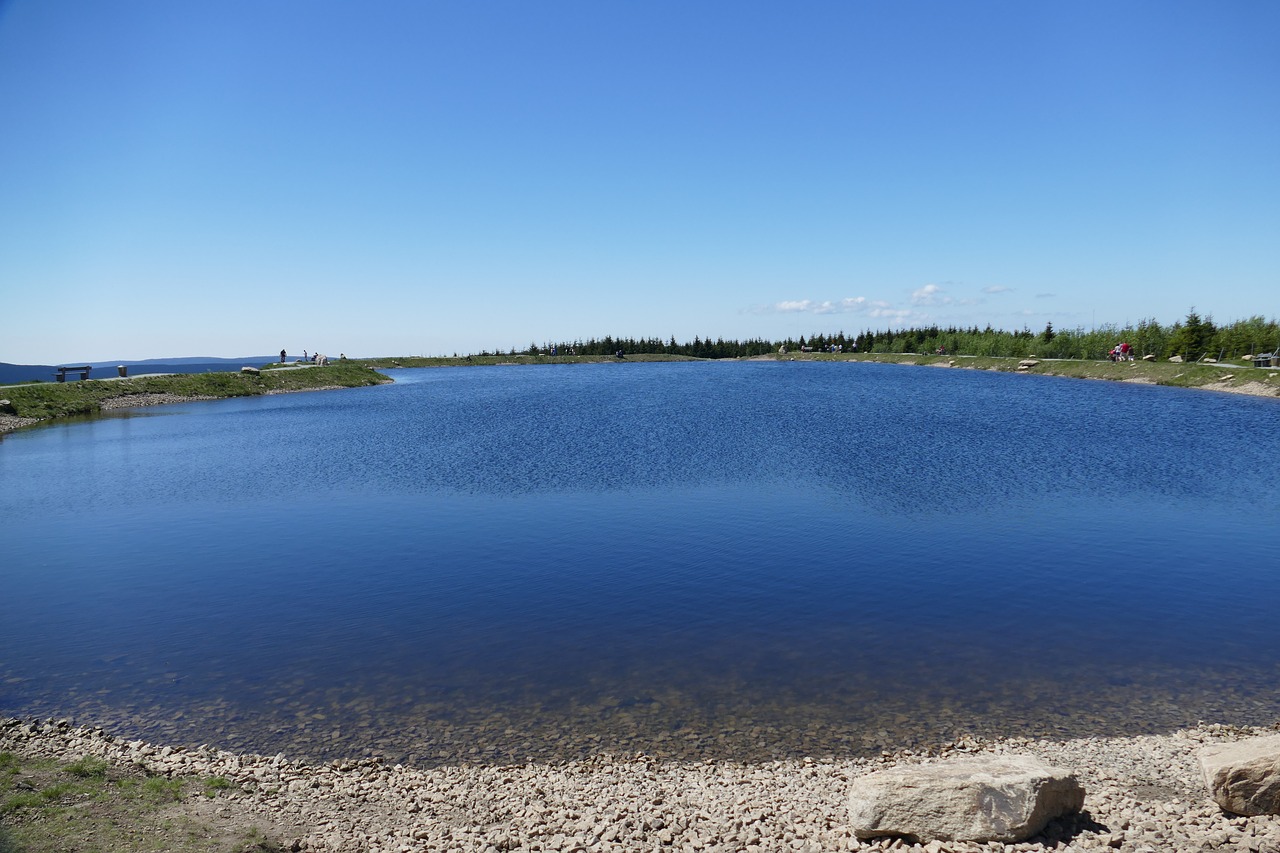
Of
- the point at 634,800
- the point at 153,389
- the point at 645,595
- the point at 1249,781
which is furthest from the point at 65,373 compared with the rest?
the point at 1249,781

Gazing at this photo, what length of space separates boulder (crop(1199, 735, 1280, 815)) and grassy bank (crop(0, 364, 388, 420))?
84731 mm

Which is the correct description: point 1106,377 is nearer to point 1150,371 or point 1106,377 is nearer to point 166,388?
point 1150,371

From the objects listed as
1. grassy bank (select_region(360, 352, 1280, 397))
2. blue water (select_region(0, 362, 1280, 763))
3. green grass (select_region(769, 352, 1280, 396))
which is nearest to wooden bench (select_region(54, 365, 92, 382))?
blue water (select_region(0, 362, 1280, 763))

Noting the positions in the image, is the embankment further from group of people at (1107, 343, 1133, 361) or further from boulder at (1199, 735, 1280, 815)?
group of people at (1107, 343, 1133, 361)

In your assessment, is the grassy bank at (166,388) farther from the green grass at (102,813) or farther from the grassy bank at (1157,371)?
the grassy bank at (1157,371)

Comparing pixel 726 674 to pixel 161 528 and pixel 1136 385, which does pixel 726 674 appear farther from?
pixel 1136 385

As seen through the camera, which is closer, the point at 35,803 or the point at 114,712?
the point at 35,803

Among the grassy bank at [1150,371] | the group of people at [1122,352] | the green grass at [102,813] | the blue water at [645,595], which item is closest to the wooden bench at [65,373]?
the blue water at [645,595]

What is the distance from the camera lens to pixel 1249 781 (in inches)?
381

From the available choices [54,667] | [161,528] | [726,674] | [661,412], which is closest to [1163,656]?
[726,674]

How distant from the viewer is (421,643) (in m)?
17.4

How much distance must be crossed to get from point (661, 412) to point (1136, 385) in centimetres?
6260

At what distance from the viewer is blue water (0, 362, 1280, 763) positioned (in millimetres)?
13852

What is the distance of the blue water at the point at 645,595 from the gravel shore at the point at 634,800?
66 cm
